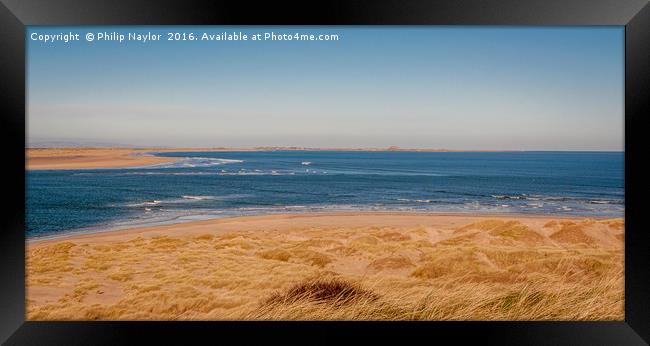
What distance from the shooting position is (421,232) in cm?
1598

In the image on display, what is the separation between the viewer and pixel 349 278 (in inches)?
298

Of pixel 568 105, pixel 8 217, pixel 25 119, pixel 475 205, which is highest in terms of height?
pixel 568 105

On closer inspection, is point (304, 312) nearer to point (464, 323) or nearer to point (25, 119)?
point (464, 323)

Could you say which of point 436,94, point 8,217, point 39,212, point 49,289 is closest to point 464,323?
point 8,217

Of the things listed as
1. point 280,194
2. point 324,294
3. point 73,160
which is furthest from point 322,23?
point 73,160

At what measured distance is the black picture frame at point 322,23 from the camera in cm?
421

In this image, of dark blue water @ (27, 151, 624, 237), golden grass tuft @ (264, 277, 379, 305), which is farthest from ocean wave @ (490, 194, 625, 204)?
golden grass tuft @ (264, 277, 379, 305)

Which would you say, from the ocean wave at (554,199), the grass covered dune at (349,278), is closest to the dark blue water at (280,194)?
the ocean wave at (554,199)

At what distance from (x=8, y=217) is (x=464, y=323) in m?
4.74

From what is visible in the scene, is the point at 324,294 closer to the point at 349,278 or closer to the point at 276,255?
the point at 349,278

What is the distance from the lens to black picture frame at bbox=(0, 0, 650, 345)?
13.8 ft

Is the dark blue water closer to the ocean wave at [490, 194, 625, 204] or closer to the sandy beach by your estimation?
the ocean wave at [490, 194, 625, 204]

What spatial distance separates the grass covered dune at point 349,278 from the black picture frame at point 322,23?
1.51 ft

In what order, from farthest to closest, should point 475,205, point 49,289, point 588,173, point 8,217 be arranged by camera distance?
point 588,173
point 475,205
point 49,289
point 8,217
